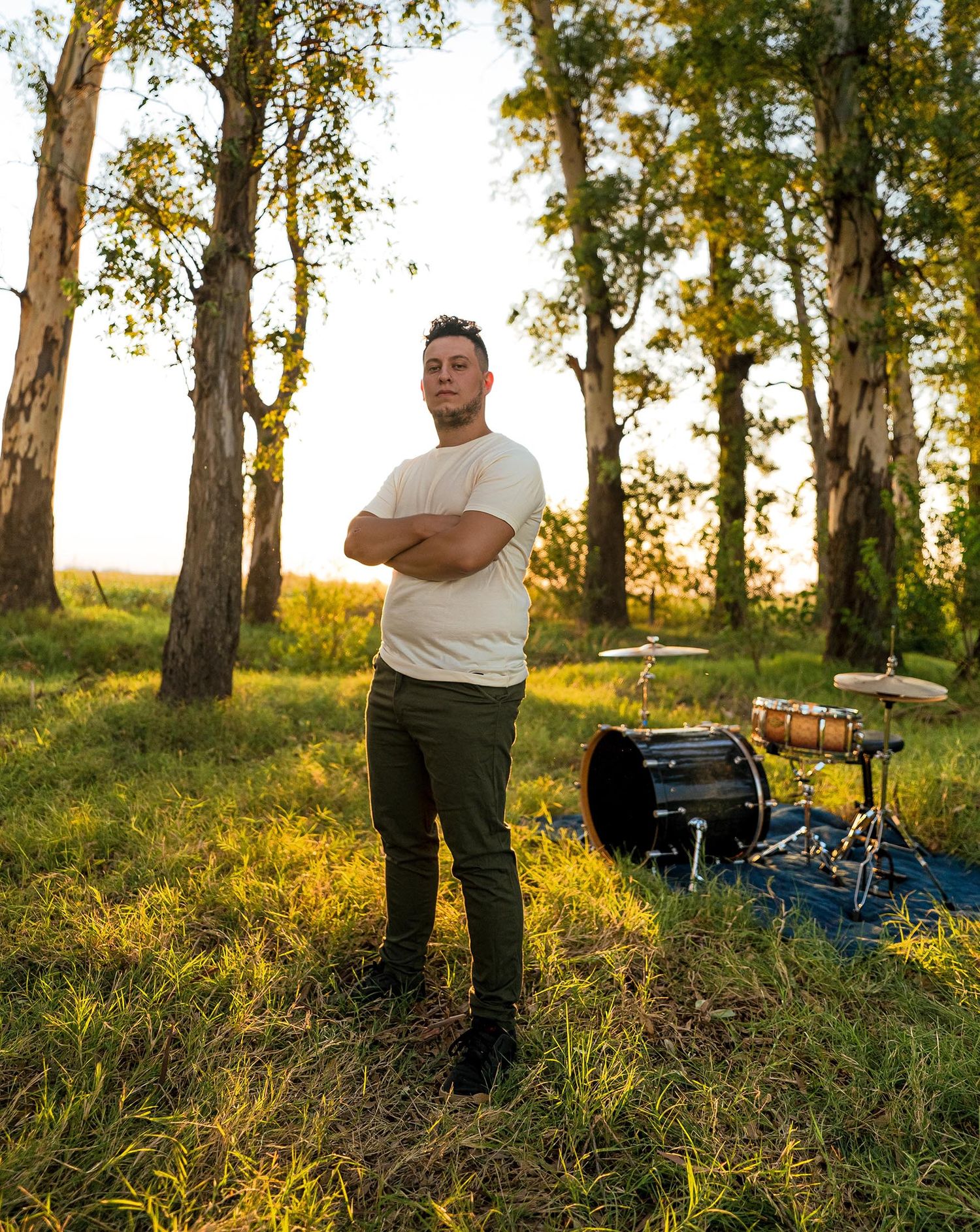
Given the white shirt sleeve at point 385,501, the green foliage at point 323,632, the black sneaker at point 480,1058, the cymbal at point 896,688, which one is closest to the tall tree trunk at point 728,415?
the green foliage at point 323,632

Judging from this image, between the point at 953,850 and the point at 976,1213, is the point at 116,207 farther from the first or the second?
the point at 976,1213

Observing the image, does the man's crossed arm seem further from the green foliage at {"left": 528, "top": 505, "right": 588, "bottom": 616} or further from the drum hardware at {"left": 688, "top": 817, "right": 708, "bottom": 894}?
the green foliage at {"left": 528, "top": 505, "right": 588, "bottom": 616}

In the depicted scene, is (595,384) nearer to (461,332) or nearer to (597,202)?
(597,202)

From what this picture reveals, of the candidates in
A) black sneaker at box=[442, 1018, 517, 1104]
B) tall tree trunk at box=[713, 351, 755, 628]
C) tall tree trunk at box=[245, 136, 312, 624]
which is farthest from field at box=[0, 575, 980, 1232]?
tall tree trunk at box=[713, 351, 755, 628]

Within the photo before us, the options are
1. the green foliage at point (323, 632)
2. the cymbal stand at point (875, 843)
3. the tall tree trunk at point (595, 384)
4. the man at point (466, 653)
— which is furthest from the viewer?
the tall tree trunk at point (595, 384)

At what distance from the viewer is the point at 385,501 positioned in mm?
3500

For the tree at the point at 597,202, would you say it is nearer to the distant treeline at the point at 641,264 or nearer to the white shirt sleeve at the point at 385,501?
the distant treeline at the point at 641,264

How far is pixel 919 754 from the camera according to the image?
6.90 metres

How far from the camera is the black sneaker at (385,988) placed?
356 centimetres

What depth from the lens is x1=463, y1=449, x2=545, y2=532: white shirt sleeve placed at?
10.2 ft

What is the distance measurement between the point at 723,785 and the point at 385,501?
248cm

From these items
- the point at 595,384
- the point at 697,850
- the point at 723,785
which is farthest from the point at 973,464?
the point at 697,850

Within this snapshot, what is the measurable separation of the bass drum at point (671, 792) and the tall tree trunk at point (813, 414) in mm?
7244

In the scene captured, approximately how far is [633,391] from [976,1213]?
1320 cm
